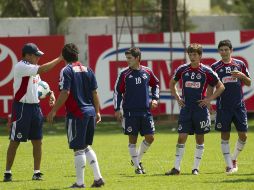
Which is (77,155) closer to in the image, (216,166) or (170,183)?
(170,183)

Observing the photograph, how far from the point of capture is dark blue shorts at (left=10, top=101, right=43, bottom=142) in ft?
49.5

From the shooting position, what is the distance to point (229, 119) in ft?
52.9

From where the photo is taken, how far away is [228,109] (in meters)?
16.1

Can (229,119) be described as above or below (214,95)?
below

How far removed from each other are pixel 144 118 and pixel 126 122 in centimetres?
32

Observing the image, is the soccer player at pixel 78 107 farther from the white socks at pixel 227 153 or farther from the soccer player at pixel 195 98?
the white socks at pixel 227 153

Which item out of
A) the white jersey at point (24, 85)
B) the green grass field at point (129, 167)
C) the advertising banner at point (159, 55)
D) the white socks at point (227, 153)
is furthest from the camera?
the advertising banner at point (159, 55)

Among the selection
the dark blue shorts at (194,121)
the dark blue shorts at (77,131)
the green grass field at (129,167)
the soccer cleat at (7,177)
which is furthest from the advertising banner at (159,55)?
the dark blue shorts at (77,131)

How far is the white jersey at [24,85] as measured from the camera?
14891mm

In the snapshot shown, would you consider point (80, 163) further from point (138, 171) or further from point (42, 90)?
point (42, 90)

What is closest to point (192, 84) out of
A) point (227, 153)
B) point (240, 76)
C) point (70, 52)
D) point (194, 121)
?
point (194, 121)

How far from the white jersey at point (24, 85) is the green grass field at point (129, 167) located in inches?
52.4

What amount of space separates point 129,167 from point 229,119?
2.37 m

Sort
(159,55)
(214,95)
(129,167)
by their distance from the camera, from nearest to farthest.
Answer: 1. (214,95)
2. (129,167)
3. (159,55)
